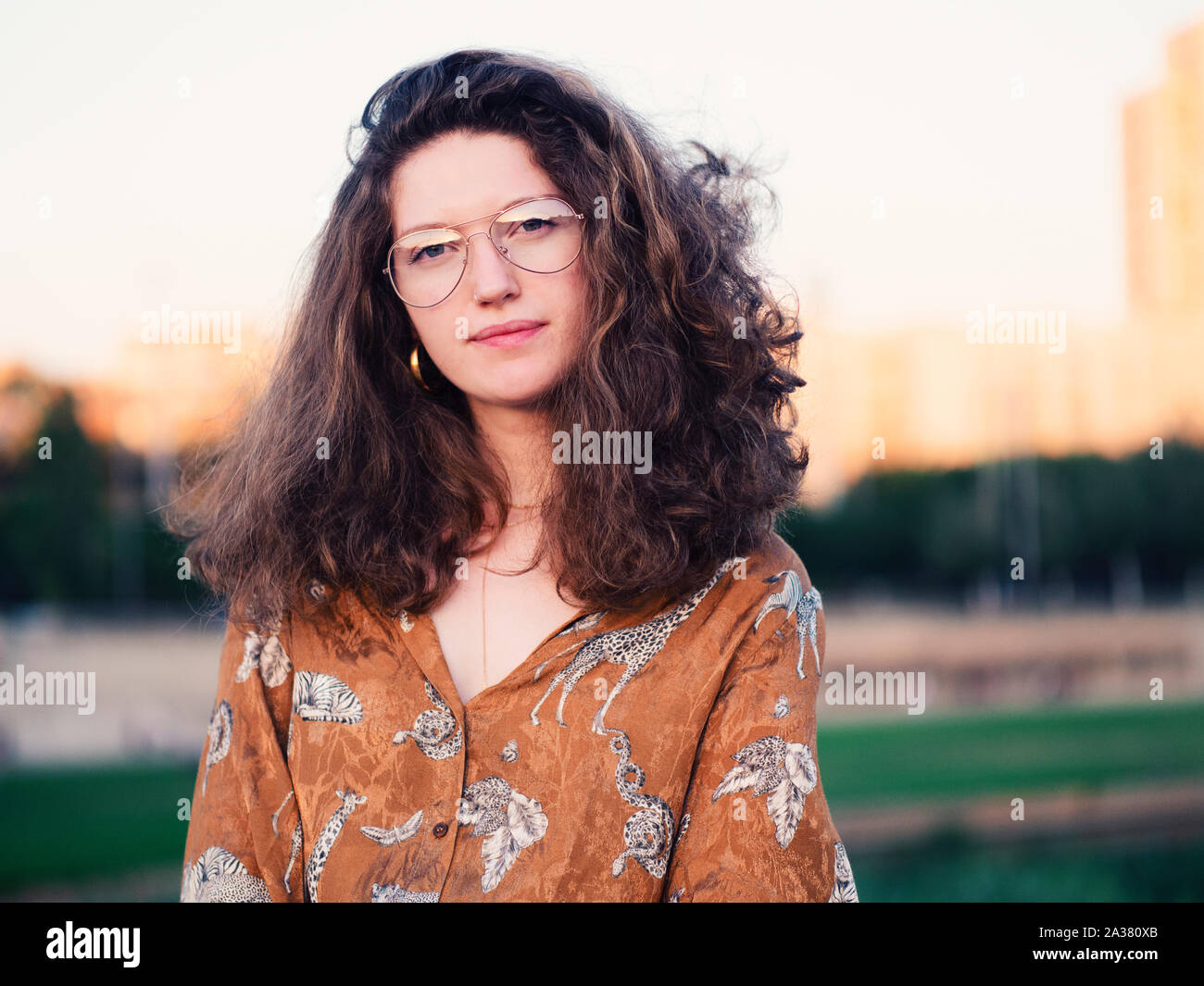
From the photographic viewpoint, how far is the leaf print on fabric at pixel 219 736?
1.74 metres

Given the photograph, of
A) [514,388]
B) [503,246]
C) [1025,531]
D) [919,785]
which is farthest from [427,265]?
[1025,531]

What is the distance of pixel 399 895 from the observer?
5.21 ft

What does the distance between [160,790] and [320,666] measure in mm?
11805

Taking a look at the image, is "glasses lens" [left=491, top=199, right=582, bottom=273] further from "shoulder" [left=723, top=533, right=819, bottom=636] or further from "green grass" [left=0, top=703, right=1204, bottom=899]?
"green grass" [left=0, top=703, right=1204, bottom=899]

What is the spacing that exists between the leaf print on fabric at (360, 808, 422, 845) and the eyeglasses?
82 cm

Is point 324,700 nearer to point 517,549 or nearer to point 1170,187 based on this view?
point 517,549

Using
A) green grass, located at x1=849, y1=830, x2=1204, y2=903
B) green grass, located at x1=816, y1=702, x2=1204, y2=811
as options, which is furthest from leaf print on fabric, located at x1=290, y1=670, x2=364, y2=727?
green grass, located at x1=816, y1=702, x2=1204, y2=811

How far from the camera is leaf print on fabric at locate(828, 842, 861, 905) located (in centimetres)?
167

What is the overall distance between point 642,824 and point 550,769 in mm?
157

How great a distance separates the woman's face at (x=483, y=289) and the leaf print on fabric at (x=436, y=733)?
0.52m

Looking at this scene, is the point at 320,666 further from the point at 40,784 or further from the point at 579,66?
the point at 40,784

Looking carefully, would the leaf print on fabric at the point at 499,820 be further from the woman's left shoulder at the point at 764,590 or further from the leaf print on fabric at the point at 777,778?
the woman's left shoulder at the point at 764,590

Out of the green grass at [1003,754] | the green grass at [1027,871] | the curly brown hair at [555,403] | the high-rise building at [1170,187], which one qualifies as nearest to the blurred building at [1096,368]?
the high-rise building at [1170,187]

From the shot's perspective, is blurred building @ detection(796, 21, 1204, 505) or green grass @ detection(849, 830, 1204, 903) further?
blurred building @ detection(796, 21, 1204, 505)
